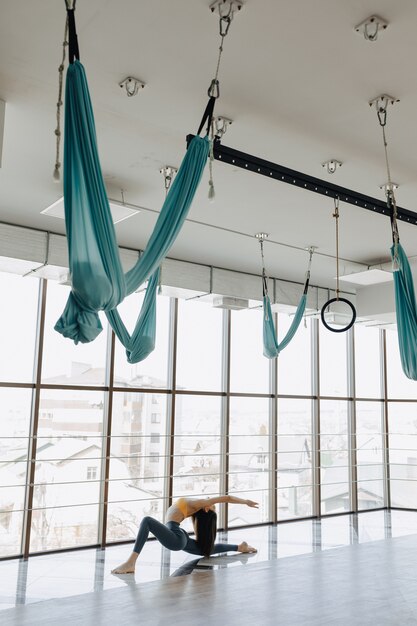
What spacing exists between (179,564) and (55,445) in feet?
6.36

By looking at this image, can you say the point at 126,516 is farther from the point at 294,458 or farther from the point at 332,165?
the point at 332,165

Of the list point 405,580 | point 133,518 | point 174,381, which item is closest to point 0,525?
point 133,518

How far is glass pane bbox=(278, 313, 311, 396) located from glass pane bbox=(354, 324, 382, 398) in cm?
98

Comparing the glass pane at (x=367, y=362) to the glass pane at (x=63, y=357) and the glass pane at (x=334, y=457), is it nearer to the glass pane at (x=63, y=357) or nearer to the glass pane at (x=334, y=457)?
the glass pane at (x=334, y=457)

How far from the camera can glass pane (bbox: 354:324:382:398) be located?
928 centimetres

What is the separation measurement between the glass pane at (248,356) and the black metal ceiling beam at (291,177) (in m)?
4.03

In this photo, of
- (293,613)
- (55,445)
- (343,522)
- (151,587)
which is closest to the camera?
(293,613)

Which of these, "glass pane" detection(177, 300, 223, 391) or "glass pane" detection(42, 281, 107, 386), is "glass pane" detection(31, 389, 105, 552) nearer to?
"glass pane" detection(42, 281, 107, 386)

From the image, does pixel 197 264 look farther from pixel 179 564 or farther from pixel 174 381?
pixel 179 564

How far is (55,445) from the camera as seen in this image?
6.54m

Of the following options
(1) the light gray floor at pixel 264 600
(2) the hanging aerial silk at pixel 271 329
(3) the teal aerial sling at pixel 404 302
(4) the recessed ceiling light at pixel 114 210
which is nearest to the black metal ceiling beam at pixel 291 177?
(3) the teal aerial sling at pixel 404 302

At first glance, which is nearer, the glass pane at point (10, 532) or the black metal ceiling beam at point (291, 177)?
the black metal ceiling beam at point (291, 177)

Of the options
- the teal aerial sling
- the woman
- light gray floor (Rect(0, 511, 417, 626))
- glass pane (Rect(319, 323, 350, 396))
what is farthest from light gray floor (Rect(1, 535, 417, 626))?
glass pane (Rect(319, 323, 350, 396))

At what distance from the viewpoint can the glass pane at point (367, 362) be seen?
9.28 metres
